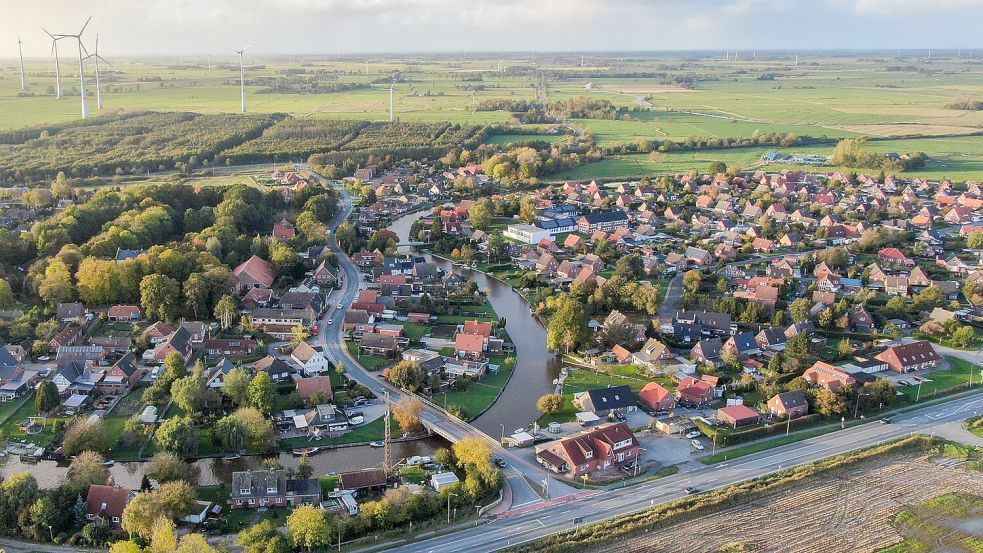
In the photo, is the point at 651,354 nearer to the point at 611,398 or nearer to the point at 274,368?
the point at 611,398

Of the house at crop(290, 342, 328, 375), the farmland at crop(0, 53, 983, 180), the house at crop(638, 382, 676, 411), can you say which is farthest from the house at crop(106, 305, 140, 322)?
the farmland at crop(0, 53, 983, 180)

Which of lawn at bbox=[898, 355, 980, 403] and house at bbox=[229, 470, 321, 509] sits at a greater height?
lawn at bbox=[898, 355, 980, 403]

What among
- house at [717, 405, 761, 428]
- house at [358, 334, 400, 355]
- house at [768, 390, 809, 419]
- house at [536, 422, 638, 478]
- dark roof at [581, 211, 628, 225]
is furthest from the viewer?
dark roof at [581, 211, 628, 225]

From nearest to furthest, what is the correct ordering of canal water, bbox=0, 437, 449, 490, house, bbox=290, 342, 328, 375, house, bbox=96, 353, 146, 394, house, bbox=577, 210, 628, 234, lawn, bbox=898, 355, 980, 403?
canal water, bbox=0, 437, 449, 490 < house, bbox=96, 353, 146, 394 < lawn, bbox=898, 355, 980, 403 < house, bbox=290, 342, 328, 375 < house, bbox=577, 210, 628, 234

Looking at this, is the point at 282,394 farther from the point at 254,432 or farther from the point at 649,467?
the point at 649,467

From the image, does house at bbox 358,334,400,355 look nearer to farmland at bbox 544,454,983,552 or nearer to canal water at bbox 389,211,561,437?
canal water at bbox 389,211,561,437

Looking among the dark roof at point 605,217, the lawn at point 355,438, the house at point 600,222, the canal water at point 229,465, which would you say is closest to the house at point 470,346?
the lawn at point 355,438

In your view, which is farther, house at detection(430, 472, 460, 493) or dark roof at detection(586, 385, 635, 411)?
dark roof at detection(586, 385, 635, 411)
